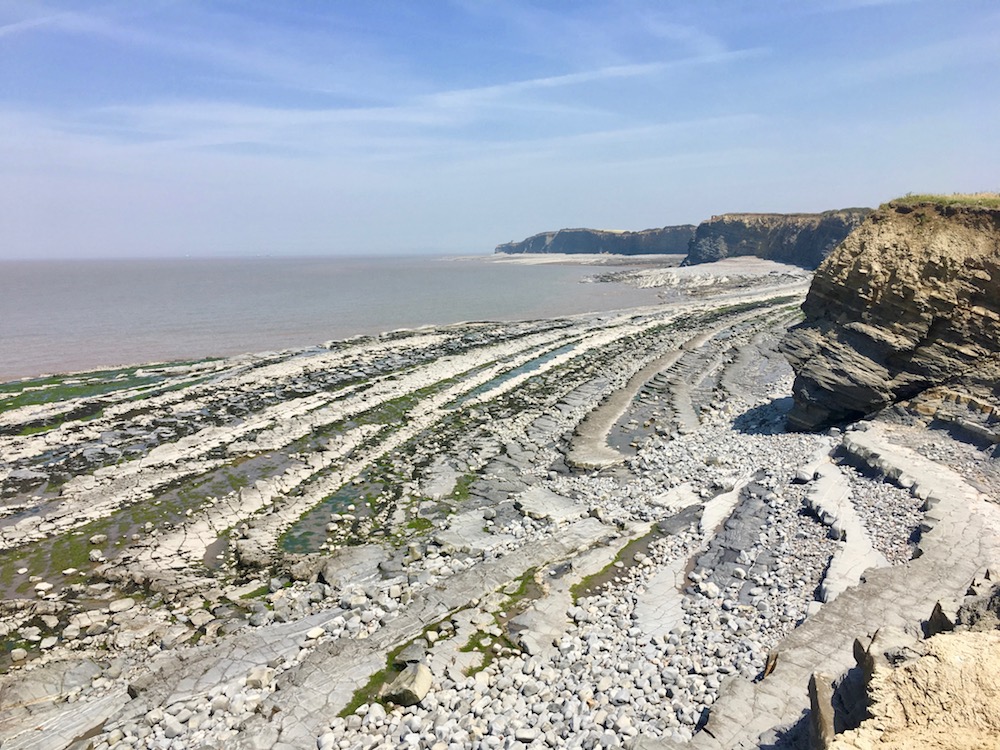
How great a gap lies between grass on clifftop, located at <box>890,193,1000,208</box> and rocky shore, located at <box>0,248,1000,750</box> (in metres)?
7.47

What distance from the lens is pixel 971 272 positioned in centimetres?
1742

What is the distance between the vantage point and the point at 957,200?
1875 cm

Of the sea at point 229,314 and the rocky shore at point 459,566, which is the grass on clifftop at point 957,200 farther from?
the sea at point 229,314

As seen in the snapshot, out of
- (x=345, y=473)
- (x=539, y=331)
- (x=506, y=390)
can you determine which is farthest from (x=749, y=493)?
(x=539, y=331)

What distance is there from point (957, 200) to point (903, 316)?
4.44m

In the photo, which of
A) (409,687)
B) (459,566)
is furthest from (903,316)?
(409,687)

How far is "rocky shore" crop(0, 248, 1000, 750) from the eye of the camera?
9.00 m

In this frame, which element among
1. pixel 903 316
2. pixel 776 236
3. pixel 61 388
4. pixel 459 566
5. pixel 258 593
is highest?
pixel 776 236

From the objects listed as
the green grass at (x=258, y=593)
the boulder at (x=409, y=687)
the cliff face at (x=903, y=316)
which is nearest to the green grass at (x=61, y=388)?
the green grass at (x=258, y=593)

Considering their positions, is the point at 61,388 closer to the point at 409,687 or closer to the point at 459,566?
the point at 459,566

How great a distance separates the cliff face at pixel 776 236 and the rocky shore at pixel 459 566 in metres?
103

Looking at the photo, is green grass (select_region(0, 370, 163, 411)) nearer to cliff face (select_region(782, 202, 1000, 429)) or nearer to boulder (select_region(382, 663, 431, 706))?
boulder (select_region(382, 663, 431, 706))

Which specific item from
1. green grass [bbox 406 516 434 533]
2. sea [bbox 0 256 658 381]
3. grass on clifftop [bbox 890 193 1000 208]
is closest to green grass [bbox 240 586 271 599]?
green grass [bbox 406 516 434 533]

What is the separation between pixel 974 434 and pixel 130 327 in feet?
210
